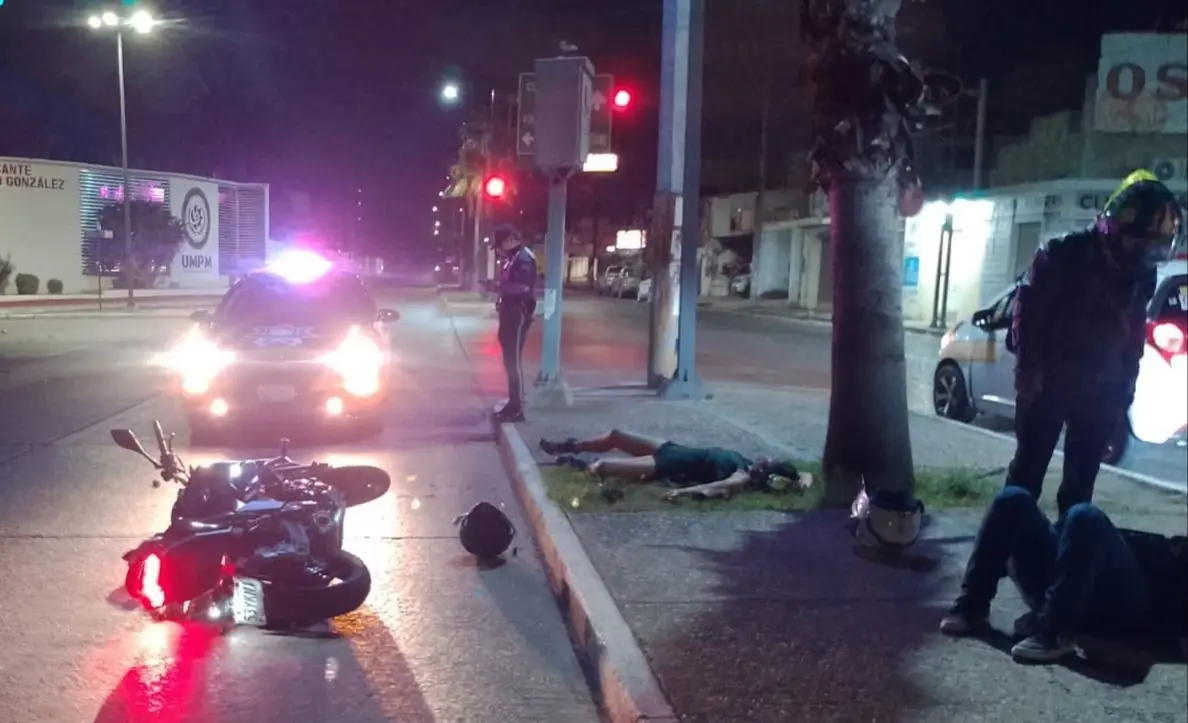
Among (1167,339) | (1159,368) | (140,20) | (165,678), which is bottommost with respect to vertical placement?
(165,678)

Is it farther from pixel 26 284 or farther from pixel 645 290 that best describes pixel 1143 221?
pixel 26 284

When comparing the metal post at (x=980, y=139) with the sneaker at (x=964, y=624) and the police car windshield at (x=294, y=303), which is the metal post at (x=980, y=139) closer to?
the police car windshield at (x=294, y=303)

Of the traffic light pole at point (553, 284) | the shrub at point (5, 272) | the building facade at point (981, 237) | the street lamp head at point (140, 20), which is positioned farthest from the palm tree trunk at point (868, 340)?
the shrub at point (5, 272)

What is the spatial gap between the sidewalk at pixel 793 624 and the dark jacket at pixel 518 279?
115 inches

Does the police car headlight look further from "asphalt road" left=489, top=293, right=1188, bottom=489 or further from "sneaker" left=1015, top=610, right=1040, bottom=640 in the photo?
"sneaker" left=1015, top=610, right=1040, bottom=640

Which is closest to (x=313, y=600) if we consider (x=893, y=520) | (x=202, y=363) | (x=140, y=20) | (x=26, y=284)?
(x=893, y=520)

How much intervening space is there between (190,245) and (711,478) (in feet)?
153

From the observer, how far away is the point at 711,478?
7969mm

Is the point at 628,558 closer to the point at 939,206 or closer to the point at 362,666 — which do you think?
the point at 362,666

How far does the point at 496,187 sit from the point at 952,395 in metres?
10.3

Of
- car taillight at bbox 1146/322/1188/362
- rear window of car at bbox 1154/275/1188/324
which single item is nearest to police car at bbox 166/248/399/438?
car taillight at bbox 1146/322/1188/362

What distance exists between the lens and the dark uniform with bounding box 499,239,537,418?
11.1m

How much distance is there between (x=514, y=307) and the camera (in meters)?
11.2

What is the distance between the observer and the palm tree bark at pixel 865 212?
22.9 ft
